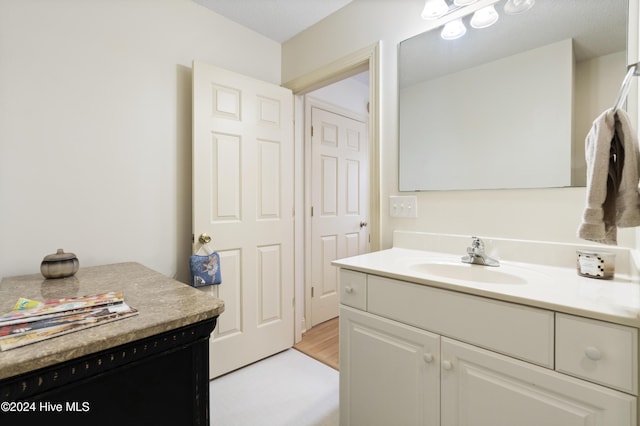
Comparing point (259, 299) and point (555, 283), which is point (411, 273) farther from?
point (259, 299)

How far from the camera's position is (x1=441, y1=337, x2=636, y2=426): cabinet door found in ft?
2.47

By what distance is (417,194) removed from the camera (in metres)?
1.64

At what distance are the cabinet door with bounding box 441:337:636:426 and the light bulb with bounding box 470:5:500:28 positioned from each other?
145 cm

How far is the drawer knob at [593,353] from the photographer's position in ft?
2.45

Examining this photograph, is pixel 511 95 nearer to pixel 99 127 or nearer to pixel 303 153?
pixel 303 153

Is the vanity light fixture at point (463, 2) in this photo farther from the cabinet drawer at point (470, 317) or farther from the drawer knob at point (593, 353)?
the drawer knob at point (593, 353)

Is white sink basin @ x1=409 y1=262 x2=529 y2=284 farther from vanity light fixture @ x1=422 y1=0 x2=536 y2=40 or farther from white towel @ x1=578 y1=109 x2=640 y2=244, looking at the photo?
vanity light fixture @ x1=422 y1=0 x2=536 y2=40

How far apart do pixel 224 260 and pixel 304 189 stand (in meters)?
0.95

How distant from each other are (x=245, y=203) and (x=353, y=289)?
1.08 m

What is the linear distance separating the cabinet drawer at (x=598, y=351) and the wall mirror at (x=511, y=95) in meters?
0.68

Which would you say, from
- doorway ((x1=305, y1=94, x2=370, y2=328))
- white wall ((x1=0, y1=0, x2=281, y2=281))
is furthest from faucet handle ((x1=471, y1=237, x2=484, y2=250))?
white wall ((x1=0, y1=0, x2=281, y2=281))

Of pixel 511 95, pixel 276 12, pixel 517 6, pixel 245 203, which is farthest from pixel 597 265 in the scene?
pixel 276 12

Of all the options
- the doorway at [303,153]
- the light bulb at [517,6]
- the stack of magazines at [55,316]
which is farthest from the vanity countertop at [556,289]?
the light bulb at [517,6]

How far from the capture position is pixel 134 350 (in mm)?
772
